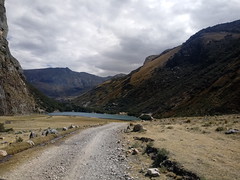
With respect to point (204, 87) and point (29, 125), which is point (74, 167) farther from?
point (204, 87)

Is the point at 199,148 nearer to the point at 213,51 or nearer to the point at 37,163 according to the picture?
the point at 37,163

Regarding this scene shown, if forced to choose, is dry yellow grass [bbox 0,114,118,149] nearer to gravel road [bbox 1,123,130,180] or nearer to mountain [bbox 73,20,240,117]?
gravel road [bbox 1,123,130,180]

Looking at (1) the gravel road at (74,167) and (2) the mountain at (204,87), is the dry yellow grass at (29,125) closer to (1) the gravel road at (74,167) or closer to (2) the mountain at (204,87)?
(1) the gravel road at (74,167)

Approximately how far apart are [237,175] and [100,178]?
7031mm

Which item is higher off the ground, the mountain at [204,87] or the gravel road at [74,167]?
the mountain at [204,87]

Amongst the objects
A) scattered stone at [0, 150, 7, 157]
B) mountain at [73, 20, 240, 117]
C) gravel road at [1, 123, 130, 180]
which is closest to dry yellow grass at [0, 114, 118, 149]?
scattered stone at [0, 150, 7, 157]

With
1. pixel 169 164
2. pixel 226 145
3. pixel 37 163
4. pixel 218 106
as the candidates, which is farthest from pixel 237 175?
pixel 218 106

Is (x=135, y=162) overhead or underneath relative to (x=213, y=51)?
underneath

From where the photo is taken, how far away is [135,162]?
15.8 m

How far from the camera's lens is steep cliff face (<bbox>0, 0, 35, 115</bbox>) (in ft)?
431

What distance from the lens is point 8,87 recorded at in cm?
13962

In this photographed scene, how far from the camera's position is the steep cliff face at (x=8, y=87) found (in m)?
131

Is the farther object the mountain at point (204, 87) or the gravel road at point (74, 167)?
the mountain at point (204, 87)

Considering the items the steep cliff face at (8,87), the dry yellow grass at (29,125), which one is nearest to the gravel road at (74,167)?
the dry yellow grass at (29,125)
